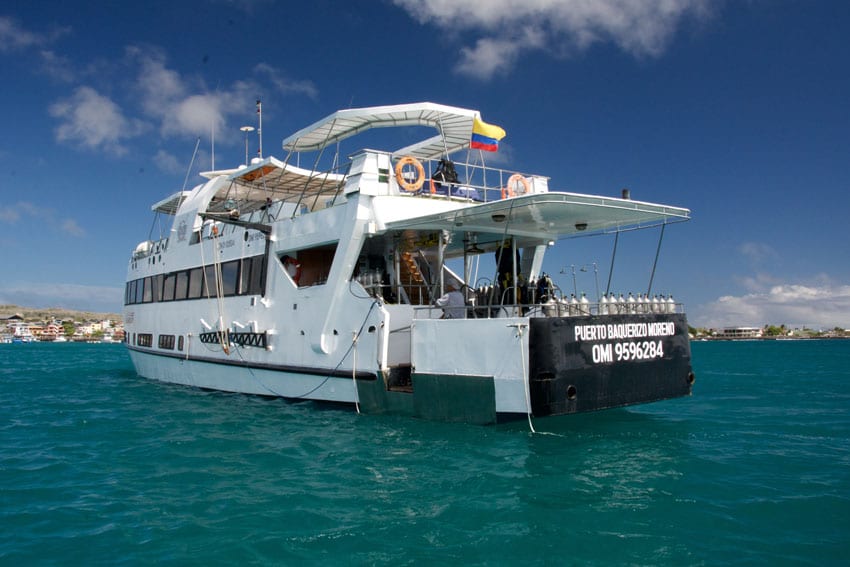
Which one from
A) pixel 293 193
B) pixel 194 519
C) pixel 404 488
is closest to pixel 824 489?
pixel 404 488

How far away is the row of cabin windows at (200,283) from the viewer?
1470 cm

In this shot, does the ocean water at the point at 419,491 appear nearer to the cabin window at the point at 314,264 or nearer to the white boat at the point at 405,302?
the white boat at the point at 405,302

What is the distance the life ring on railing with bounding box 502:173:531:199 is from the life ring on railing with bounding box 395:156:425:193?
6.93 feet

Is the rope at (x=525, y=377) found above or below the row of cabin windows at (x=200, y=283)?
below

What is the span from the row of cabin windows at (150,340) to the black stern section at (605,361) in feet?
40.0

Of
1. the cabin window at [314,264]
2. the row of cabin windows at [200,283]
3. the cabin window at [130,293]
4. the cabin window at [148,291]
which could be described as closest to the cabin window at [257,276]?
the row of cabin windows at [200,283]

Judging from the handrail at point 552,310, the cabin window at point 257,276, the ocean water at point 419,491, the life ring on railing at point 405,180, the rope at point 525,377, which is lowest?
the ocean water at point 419,491

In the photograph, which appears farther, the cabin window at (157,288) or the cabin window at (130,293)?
the cabin window at (130,293)

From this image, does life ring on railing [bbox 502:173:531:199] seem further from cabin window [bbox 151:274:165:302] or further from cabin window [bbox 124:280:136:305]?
cabin window [bbox 124:280:136:305]

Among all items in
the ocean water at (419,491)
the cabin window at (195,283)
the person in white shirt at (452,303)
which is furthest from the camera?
the cabin window at (195,283)

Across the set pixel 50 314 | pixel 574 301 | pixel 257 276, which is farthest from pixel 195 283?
pixel 50 314

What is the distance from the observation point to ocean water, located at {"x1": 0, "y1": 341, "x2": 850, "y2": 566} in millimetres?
5258

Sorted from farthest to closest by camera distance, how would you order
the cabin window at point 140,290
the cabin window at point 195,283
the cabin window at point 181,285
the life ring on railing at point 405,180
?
the cabin window at point 140,290, the cabin window at point 181,285, the cabin window at point 195,283, the life ring on railing at point 405,180

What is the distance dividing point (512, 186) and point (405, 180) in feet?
8.65
